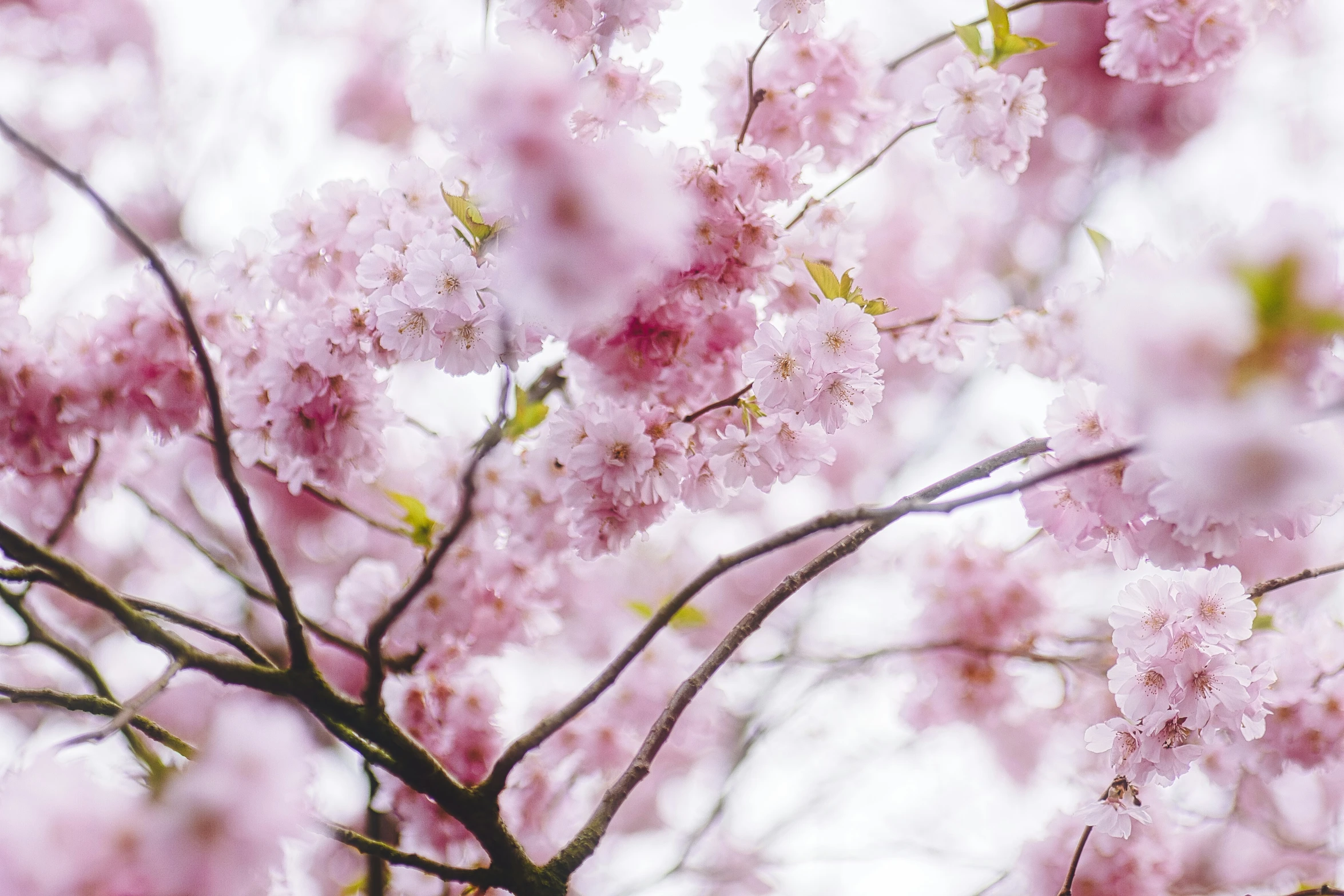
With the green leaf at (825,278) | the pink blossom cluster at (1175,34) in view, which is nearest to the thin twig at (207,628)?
the green leaf at (825,278)

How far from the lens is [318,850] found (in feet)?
7.66

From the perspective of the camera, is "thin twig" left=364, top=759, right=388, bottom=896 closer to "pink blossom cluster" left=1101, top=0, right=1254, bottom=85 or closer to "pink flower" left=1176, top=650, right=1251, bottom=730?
"pink flower" left=1176, top=650, right=1251, bottom=730

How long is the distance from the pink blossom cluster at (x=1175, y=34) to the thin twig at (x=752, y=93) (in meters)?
0.61

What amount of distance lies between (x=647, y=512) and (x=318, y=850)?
5.64 ft

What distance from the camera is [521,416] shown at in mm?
1235

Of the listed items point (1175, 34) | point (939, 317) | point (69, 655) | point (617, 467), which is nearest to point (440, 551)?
point (617, 467)

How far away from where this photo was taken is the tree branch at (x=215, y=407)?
86 centimetres

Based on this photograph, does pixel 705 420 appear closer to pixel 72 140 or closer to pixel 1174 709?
pixel 1174 709

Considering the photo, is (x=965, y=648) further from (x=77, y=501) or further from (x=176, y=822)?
(x=77, y=501)

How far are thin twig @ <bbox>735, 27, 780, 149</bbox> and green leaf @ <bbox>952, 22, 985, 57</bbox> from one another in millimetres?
307

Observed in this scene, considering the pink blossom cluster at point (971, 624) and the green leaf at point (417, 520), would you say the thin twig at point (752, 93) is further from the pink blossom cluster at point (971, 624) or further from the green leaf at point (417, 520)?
the pink blossom cluster at point (971, 624)

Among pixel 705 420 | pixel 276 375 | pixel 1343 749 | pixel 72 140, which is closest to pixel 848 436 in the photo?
pixel 1343 749

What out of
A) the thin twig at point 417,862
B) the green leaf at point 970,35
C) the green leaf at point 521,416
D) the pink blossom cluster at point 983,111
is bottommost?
the thin twig at point 417,862

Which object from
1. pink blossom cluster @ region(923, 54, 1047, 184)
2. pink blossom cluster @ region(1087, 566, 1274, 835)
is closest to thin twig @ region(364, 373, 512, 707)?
pink blossom cluster @ region(1087, 566, 1274, 835)
